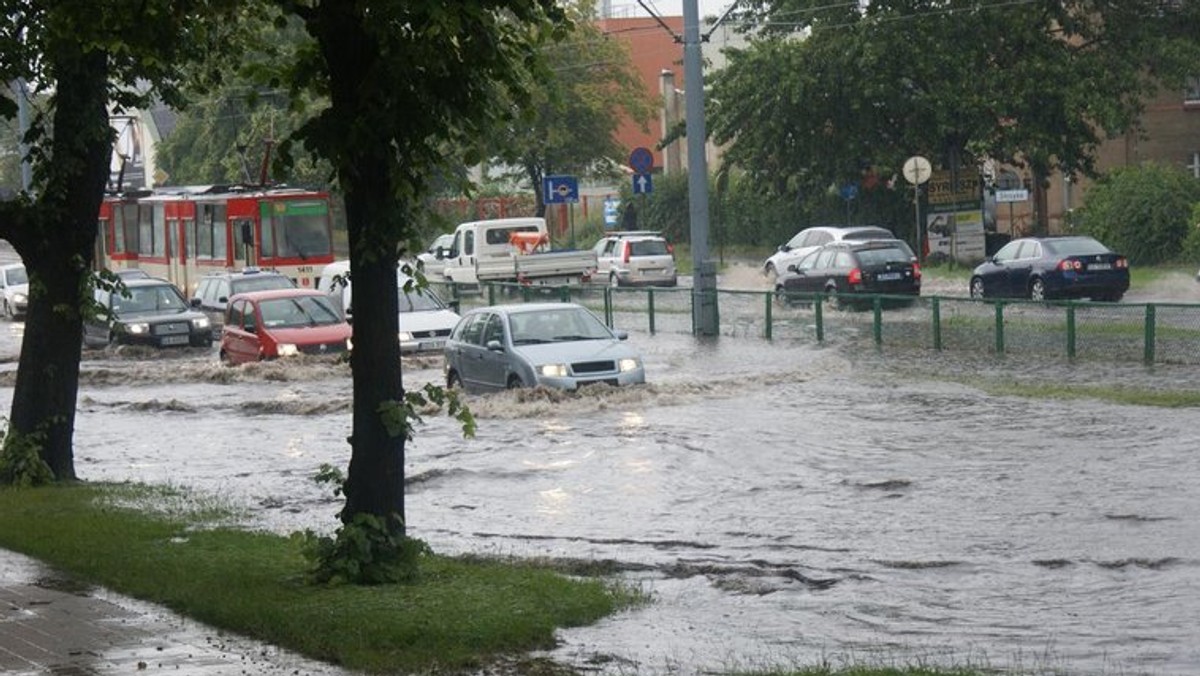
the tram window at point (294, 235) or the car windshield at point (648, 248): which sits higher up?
the tram window at point (294, 235)

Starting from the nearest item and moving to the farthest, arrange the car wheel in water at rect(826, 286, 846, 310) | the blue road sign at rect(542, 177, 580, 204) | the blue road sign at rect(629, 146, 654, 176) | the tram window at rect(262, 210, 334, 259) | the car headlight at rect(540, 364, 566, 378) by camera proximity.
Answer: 1. the car headlight at rect(540, 364, 566, 378)
2. the car wheel in water at rect(826, 286, 846, 310)
3. the tram window at rect(262, 210, 334, 259)
4. the blue road sign at rect(629, 146, 654, 176)
5. the blue road sign at rect(542, 177, 580, 204)

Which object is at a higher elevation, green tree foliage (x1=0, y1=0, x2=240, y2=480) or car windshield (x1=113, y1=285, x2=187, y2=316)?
green tree foliage (x1=0, y1=0, x2=240, y2=480)

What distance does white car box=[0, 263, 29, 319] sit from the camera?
58.3 m

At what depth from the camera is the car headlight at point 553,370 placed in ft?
90.3

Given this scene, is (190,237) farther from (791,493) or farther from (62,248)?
(791,493)

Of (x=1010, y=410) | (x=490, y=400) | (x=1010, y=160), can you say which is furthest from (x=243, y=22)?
(x=1010, y=160)

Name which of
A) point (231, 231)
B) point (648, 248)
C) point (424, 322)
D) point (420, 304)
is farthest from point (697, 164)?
point (648, 248)

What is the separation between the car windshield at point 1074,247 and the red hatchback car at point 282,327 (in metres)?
14.3

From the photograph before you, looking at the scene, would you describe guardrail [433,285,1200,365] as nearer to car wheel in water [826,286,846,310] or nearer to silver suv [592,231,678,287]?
car wheel in water [826,286,846,310]

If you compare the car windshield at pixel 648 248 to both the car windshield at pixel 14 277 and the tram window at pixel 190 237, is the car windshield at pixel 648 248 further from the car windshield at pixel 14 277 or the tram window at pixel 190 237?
the car windshield at pixel 14 277

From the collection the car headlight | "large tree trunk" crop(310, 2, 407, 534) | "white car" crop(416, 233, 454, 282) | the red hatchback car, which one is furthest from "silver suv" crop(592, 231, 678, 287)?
"large tree trunk" crop(310, 2, 407, 534)

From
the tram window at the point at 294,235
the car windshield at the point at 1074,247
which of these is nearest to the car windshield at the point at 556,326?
the car windshield at the point at 1074,247

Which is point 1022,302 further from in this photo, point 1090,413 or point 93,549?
point 93,549

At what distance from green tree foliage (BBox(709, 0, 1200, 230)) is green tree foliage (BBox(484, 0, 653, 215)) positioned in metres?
15.2
